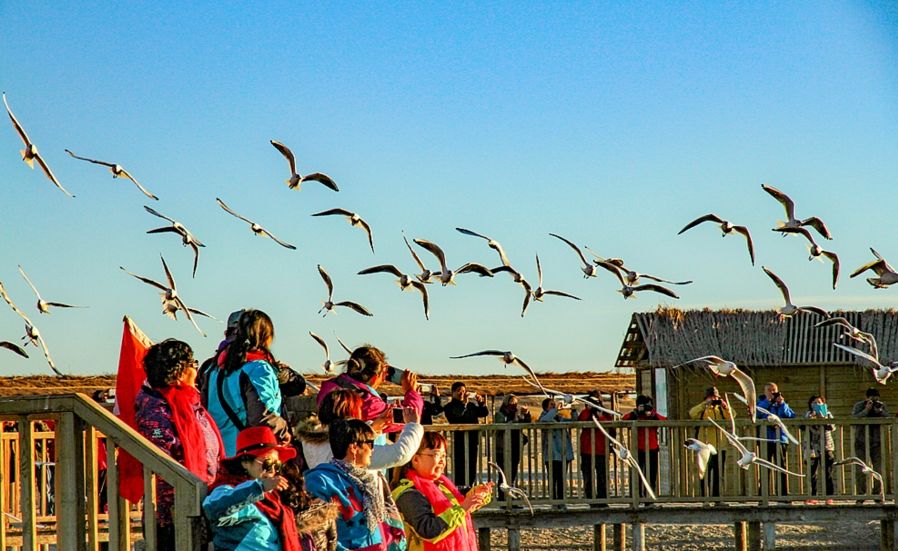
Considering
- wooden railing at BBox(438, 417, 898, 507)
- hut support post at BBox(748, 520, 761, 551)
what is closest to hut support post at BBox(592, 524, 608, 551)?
wooden railing at BBox(438, 417, 898, 507)

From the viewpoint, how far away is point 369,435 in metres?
6.94

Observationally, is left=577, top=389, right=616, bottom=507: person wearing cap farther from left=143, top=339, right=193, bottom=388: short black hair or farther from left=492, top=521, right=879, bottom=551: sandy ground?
left=143, top=339, right=193, bottom=388: short black hair

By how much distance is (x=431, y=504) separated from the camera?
797cm

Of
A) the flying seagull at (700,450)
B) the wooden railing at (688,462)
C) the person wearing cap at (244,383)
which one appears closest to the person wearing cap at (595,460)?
the wooden railing at (688,462)

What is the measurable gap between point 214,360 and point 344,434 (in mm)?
1180

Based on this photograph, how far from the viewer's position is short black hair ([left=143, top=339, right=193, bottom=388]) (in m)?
6.82

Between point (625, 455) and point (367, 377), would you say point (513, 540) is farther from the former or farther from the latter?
point (367, 377)

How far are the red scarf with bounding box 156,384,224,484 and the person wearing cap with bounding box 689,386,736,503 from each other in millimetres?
11296

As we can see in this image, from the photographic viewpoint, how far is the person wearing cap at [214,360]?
24.9 ft

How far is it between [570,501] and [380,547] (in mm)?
10646

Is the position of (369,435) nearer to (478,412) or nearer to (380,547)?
(380,547)

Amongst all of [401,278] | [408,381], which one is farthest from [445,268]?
[408,381]

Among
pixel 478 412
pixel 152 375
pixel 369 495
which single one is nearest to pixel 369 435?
pixel 369 495

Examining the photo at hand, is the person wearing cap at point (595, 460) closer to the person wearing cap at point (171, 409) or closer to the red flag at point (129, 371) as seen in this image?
the red flag at point (129, 371)
